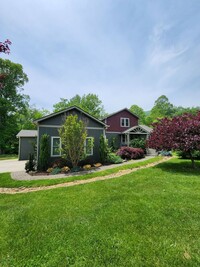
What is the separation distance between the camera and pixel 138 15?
8.18 meters

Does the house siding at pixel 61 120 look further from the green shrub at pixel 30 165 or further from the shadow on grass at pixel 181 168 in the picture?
the shadow on grass at pixel 181 168

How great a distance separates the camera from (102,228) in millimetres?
3371

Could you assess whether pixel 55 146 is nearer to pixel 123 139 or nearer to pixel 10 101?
pixel 123 139

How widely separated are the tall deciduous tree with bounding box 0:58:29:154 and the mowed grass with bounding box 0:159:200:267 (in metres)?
25.9

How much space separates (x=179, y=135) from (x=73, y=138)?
6.76 meters

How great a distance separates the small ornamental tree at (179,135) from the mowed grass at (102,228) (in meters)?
3.53

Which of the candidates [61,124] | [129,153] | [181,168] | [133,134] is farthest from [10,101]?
[181,168]

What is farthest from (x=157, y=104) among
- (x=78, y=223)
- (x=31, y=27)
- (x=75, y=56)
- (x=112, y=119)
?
(x=78, y=223)

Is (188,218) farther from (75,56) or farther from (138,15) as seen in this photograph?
(75,56)

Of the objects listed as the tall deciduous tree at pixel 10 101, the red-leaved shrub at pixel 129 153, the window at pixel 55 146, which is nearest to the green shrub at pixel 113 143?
the red-leaved shrub at pixel 129 153

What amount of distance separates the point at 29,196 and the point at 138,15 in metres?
10.5

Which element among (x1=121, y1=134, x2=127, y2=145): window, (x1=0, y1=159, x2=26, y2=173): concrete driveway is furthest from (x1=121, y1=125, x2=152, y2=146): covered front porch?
(x1=0, y1=159, x2=26, y2=173): concrete driveway

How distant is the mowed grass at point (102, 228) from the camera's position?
2551 mm

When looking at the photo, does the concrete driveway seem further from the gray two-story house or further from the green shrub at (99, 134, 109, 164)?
the green shrub at (99, 134, 109, 164)
